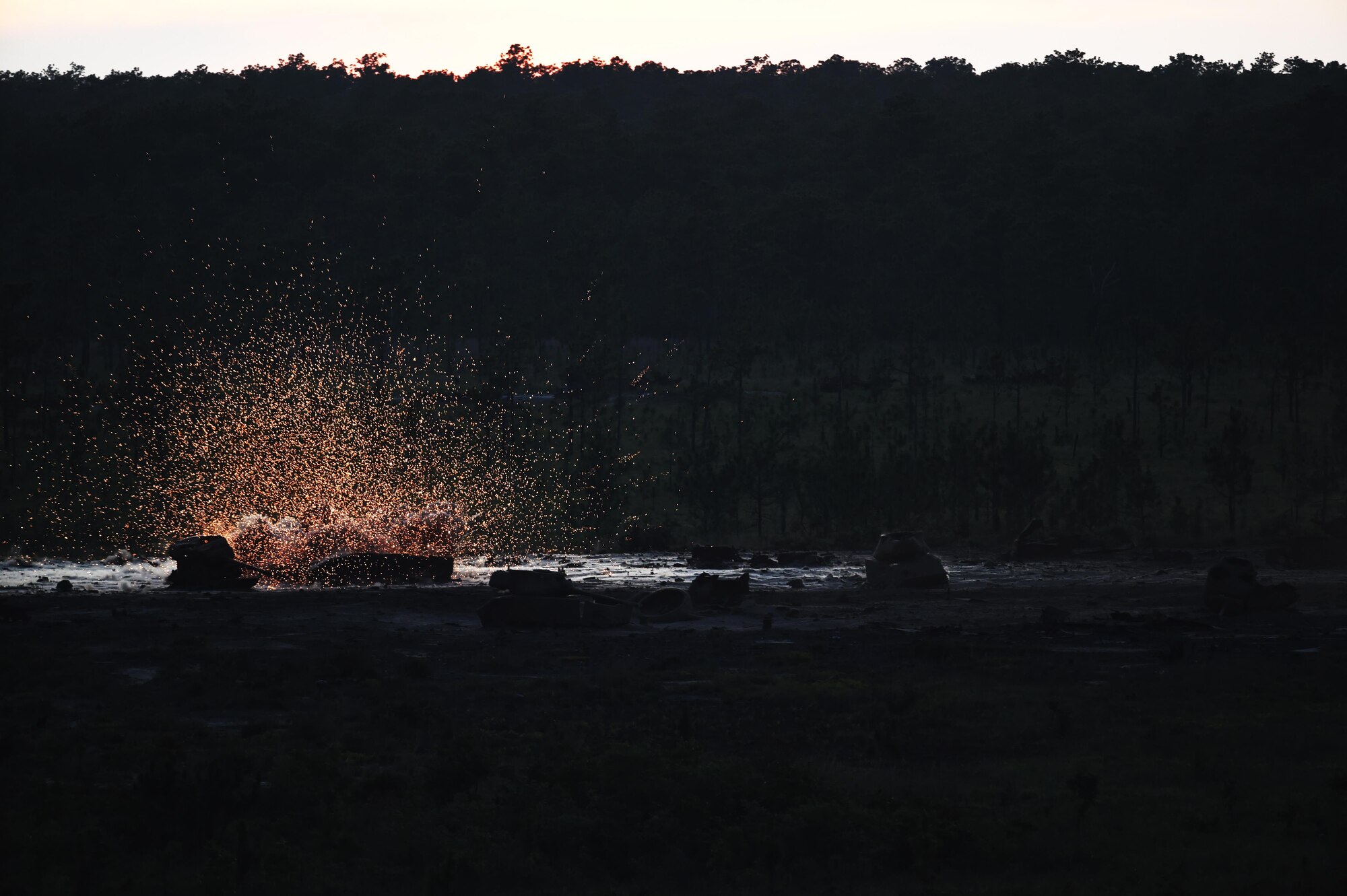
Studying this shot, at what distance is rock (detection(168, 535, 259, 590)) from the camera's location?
3419 cm

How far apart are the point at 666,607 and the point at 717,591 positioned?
2.61m

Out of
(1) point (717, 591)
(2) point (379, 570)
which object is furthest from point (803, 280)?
(1) point (717, 591)

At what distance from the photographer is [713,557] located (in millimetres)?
44188

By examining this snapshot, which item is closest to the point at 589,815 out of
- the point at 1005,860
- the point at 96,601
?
the point at 1005,860

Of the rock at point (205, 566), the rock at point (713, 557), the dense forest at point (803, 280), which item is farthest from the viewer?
the dense forest at point (803, 280)

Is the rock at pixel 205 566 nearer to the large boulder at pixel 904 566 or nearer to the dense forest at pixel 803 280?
the dense forest at pixel 803 280

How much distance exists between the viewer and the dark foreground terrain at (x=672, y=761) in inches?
476

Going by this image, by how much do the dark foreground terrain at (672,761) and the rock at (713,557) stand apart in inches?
666

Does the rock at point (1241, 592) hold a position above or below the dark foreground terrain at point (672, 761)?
above

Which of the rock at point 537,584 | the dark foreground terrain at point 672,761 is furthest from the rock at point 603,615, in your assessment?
the dark foreground terrain at point 672,761

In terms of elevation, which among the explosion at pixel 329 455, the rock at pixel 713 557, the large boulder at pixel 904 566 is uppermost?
the explosion at pixel 329 455

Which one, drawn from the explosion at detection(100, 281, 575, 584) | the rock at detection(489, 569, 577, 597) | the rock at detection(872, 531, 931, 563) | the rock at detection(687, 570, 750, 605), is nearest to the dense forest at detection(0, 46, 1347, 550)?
the explosion at detection(100, 281, 575, 584)

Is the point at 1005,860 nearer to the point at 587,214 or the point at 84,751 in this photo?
the point at 84,751

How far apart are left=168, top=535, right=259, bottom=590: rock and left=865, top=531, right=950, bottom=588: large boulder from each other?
16584mm
